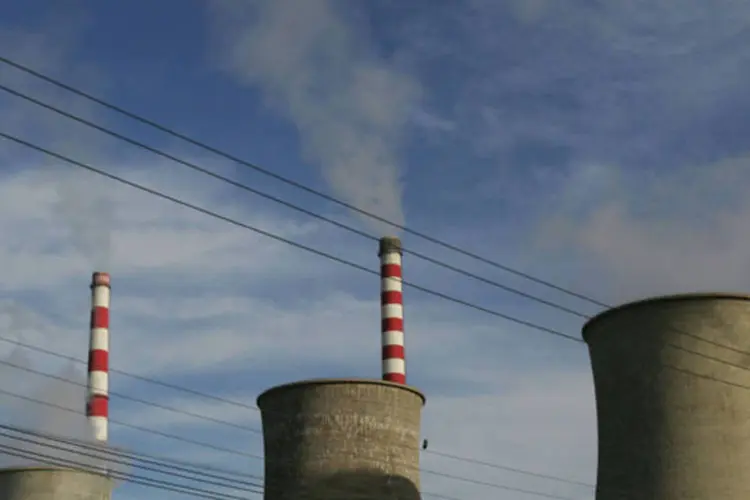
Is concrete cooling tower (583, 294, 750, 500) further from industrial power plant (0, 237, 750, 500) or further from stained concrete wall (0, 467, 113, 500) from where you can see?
stained concrete wall (0, 467, 113, 500)

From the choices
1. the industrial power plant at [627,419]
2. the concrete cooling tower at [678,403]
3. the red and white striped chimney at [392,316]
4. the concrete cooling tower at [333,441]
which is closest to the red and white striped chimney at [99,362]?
the red and white striped chimney at [392,316]

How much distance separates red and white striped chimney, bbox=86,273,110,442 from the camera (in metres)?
27.3

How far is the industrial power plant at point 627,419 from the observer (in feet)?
50.6

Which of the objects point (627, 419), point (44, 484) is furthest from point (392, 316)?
point (627, 419)

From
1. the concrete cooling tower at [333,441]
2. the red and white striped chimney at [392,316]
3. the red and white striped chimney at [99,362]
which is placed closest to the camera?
the concrete cooling tower at [333,441]

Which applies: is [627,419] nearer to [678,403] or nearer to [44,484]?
[678,403]

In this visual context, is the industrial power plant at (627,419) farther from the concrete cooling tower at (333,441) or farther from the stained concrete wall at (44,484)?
the stained concrete wall at (44,484)

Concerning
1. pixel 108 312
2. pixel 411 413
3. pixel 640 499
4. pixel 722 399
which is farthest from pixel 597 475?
pixel 108 312

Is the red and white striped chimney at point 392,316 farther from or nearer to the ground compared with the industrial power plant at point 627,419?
farther from the ground

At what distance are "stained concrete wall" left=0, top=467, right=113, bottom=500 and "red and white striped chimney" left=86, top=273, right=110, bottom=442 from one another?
4758 millimetres

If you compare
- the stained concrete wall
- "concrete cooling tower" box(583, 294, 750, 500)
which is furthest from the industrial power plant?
the stained concrete wall

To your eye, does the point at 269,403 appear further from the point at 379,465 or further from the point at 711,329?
the point at 711,329

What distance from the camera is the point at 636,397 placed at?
16.0 meters

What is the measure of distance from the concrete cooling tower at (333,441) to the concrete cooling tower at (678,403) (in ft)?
11.5
